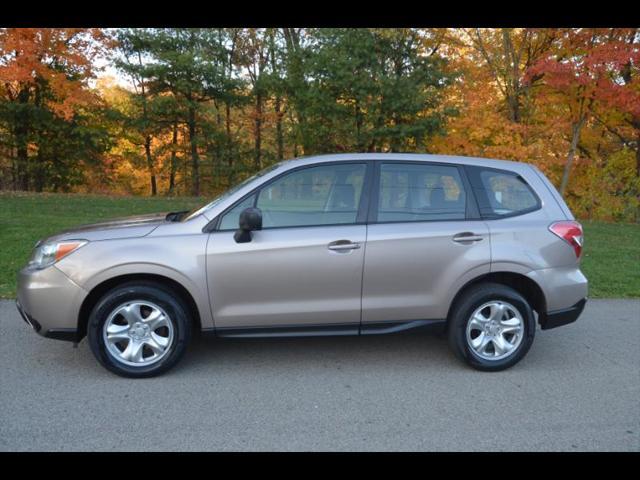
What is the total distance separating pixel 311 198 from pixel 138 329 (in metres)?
1.74

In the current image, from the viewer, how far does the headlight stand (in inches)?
155

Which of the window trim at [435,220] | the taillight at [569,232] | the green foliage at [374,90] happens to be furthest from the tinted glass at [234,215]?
the green foliage at [374,90]

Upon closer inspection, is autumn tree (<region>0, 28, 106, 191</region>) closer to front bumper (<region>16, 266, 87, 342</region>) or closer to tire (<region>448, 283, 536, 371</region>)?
front bumper (<region>16, 266, 87, 342</region>)

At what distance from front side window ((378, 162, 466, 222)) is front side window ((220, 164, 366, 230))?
0.23m

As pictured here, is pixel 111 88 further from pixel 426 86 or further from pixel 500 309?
pixel 500 309

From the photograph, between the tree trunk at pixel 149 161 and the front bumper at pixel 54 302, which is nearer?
the front bumper at pixel 54 302

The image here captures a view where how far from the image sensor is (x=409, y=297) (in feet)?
13.8

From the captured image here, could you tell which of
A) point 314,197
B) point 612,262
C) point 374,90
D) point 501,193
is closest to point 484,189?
point 501,193

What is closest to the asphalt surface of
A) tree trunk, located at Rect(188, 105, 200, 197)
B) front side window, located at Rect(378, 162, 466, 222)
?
front side window, located at Rect(378, 162, 466, 222)

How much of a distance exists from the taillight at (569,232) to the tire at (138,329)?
10.5 feet

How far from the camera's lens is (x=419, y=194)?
4.31 metres

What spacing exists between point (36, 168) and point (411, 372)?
85.7 ft

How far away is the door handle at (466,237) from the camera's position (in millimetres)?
4184

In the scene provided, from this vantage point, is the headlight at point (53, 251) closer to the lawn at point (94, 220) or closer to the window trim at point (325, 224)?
the window trim at point (325, 224)
